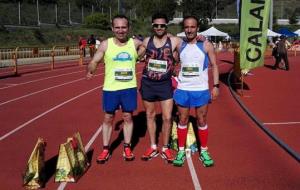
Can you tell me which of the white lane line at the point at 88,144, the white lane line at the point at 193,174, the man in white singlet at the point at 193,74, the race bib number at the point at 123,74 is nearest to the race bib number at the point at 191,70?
the man in white singlet at the point at 193,74

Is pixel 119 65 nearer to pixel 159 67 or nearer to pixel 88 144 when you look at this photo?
pixel 159 67

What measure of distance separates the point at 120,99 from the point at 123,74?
14.3 inches

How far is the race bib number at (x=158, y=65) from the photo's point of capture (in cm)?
→ 641

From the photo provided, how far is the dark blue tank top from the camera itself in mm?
6406

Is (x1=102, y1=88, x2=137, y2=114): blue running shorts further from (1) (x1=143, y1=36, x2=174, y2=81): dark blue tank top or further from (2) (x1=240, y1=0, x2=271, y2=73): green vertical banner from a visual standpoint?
(2) (x1=240, y1=0, x2=271, y2=73): green vertical banner

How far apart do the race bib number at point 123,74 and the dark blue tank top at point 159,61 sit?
0.26 metres

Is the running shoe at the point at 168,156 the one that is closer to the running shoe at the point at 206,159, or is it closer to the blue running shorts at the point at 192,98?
the running shoe at the point at 206,159

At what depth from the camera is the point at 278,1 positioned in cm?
16875

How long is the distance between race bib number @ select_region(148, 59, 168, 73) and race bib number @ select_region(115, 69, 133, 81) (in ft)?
0.97

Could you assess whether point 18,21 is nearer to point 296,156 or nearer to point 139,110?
point 139,110

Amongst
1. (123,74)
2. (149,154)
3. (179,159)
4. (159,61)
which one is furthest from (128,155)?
(159,61)

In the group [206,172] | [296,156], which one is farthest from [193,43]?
[296,156]

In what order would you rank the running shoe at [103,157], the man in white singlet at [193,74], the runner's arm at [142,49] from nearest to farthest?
the man in white singlet at [193,74]
the runner's arm at [142,49]
the running shoe at [103,157]

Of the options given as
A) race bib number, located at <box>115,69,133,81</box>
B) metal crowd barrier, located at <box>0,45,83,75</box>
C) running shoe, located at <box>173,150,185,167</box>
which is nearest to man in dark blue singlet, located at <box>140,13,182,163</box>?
running shoe, located at <box>173,150,185,167</box>
